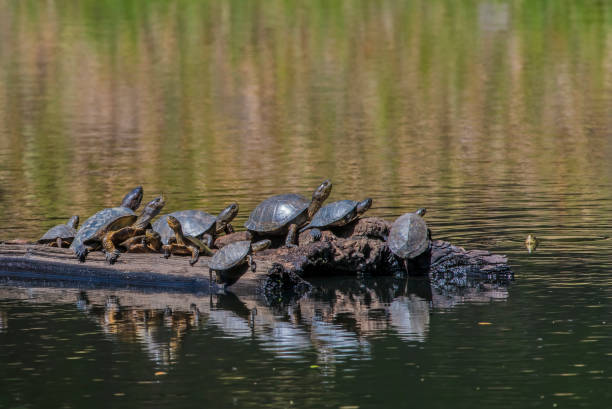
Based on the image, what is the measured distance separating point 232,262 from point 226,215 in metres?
1.78

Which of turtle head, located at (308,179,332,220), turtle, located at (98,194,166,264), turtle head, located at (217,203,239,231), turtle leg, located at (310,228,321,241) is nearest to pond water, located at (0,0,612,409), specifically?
turtle, located at (98,194,166,264)

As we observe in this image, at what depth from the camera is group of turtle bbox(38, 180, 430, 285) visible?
44.9 ft

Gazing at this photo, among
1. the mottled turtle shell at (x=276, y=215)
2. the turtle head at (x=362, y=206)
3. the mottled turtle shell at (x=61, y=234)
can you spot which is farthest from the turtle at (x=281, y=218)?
the mottled turtle shell at (x=61, y=234)

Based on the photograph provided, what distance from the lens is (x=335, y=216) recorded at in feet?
47.5

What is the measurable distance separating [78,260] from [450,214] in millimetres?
5594

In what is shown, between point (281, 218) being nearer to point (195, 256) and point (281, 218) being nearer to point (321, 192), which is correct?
point (321, 192)

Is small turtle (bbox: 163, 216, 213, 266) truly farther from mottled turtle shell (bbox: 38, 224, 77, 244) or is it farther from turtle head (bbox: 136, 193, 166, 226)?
mottled turtle shell (bbox: 38, 224, 77, 244)

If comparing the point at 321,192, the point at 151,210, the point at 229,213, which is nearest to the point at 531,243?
the point at 321,192

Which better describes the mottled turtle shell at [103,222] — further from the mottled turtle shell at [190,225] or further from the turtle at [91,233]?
the mottled turtle shell at [190,225]

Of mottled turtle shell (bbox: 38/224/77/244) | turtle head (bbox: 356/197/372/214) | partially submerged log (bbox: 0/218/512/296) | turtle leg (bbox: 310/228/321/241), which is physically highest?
turtle head (bbox: 356/197/372/214)

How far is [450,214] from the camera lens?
17.9 m

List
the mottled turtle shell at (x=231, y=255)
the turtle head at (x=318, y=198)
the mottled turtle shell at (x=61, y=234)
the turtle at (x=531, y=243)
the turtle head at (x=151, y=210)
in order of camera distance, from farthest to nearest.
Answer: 1. the turtle at (x=531, y=243)
2. the turtle head at (x=318, y=198)
3. the mottled turtle shell at (x=61, y=234)
4. the turtle head at (x=151, y=210)
5. the mottled turtle shell at (x=231, y=255)

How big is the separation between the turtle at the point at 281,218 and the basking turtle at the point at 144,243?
3.36 feet

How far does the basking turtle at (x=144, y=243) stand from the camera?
14352 mm
